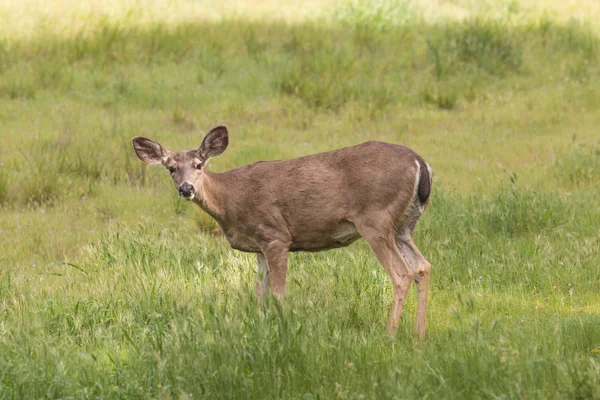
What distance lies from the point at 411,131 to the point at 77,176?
4380 millimetres

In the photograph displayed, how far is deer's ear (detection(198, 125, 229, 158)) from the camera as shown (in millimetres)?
6516

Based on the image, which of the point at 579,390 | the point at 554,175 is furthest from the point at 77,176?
the point at 579,390

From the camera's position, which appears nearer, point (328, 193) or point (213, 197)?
point (328, 193)

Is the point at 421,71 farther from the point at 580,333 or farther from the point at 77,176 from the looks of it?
the point at 580,333

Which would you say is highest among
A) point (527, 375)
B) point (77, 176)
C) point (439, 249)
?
point (527, 375)

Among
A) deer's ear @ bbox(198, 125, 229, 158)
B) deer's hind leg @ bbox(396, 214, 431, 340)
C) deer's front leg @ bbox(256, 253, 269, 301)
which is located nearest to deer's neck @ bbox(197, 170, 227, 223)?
deer's ear @ bbox(198, 125, 229, 158)

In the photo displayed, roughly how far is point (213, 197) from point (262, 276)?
630 mm

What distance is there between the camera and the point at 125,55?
1490 centimetres

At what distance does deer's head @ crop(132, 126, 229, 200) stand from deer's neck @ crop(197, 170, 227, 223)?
81 millimetres

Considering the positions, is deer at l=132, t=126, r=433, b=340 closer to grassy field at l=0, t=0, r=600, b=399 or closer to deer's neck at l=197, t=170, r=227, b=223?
deer's neck at l=197, t=170, r=227, b=223

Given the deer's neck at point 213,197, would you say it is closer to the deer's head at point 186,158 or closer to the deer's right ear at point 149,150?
the deer's head at point 186,158

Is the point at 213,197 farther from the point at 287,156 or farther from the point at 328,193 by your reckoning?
the point at 287,156

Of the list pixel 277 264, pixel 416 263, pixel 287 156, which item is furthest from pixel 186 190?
pixel 287 156

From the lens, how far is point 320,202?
6.24 metres
